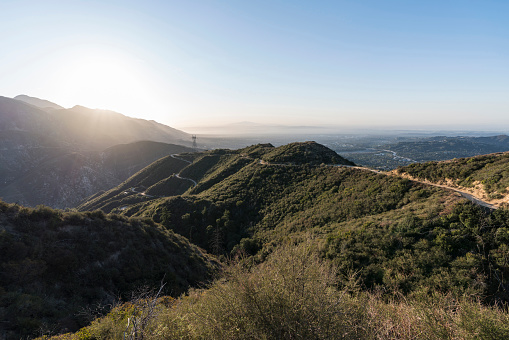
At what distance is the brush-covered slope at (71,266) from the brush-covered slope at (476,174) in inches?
890

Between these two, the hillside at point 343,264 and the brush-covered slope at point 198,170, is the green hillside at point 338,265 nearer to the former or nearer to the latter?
the hillside at point 343,264

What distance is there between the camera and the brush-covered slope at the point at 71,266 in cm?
889

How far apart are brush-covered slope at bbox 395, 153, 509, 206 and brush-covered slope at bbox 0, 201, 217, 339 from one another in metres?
22.6

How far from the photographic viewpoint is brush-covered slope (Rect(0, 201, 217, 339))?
29.2 feet

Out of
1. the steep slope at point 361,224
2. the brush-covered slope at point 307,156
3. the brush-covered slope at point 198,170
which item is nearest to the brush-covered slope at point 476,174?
the steep slope at point 361,224

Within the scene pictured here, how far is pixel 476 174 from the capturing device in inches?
647

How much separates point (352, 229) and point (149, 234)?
1820 centimetres

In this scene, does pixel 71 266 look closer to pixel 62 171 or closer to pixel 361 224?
pixel 361 224

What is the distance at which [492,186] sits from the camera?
13.9 m

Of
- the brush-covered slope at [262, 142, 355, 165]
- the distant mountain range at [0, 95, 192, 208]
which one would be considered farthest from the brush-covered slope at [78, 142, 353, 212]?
the distant mountain range at [0, 95, 192, 208]

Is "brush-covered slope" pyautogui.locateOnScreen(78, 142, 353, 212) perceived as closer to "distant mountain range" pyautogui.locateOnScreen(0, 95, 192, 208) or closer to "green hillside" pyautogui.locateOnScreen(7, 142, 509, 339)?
"green hillside" pyautogui.locateOnScreen(7, 142, 509, 339)

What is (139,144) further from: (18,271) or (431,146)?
(431,146)

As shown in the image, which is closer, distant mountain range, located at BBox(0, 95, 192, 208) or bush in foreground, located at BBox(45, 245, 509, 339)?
bush in foreground, located at BBox(45, 245, 509, 339)

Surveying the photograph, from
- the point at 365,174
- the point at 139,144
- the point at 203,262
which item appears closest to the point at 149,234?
the point at 203,262
